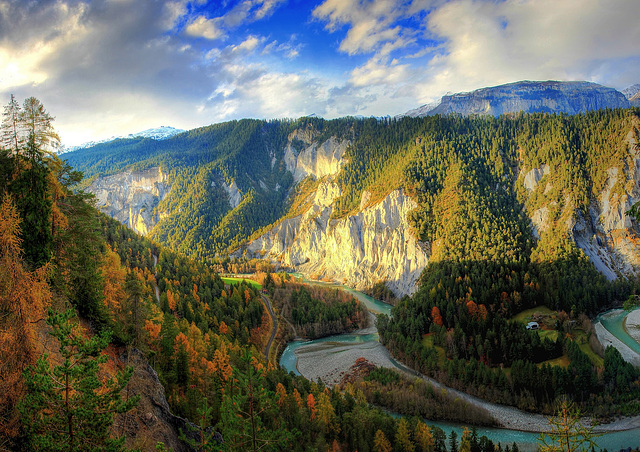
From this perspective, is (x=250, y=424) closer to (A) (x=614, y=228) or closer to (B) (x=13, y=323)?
(B) (x=13, y=323)

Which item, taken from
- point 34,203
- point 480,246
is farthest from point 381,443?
point 480,246

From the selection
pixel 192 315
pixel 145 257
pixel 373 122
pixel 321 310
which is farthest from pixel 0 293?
pixel 373 122

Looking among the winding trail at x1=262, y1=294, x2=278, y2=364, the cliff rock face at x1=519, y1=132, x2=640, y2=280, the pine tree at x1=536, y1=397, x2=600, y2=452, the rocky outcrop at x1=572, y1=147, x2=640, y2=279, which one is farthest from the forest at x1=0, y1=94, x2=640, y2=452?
the pine tree at x1=536, y1=397, x2=600, y2=452

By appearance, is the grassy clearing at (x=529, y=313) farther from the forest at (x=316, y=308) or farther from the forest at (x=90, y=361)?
the forest at (x=90, y=361)

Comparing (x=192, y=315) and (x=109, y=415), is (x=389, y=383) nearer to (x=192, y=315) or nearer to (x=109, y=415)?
(x=192, y=315)

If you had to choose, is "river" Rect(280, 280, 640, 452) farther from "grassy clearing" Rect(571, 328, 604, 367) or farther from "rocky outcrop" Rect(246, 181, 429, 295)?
"rocky outcrop" Rect(246, 181, 429, 295)

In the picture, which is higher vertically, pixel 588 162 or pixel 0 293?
pixel 588 162
